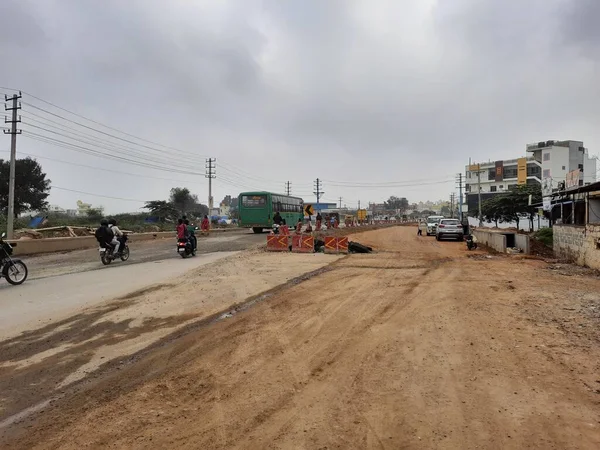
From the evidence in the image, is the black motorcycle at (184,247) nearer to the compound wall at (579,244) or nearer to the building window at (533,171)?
the compound wall at (579,244)

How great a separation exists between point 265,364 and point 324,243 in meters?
14.4

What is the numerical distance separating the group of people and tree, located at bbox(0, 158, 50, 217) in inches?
1635

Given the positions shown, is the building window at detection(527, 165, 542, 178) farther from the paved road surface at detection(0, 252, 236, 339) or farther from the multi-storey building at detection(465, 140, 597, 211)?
the paved road surface at detection(0, 252, 236, 339)

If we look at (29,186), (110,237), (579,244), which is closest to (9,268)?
(110,237)

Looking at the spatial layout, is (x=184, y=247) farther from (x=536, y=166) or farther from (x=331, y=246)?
(x=536, y=166)

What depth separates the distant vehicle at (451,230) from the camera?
29.9 m

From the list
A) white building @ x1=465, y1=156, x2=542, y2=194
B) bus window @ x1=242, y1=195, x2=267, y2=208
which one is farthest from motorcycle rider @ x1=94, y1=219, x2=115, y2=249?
white building @ x1=465, y1=156, x2=542, y2=194

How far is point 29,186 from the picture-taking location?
173 feet

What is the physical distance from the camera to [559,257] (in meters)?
17.0

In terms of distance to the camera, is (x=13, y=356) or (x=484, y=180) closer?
(x=13, y=356)

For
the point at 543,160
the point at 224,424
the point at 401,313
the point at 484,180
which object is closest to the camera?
the point at 224,424

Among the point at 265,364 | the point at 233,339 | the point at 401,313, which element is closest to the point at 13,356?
the point at 233,339

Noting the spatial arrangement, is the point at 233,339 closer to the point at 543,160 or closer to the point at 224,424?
the point at 224,424

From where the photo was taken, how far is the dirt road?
3.43 m
